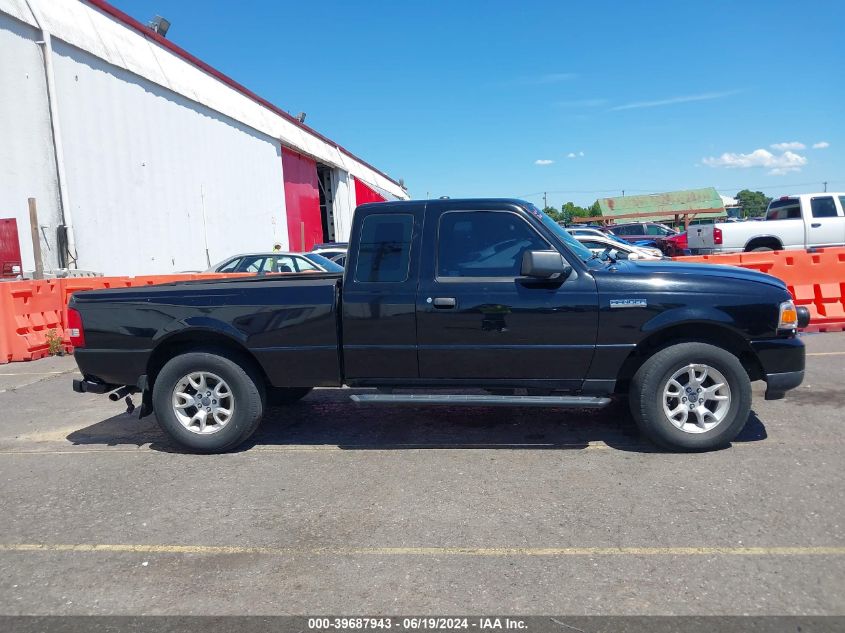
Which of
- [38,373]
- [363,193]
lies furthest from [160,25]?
[363,193]

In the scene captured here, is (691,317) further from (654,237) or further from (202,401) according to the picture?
(654,237)

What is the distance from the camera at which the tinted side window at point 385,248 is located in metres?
4.98

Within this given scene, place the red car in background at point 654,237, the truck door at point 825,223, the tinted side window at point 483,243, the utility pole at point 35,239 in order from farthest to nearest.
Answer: the red car in background at point 654,237, the truck door at point 825,223, the utility pole at point 35,239, the tinted side window at point 483,243

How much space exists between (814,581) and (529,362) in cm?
228

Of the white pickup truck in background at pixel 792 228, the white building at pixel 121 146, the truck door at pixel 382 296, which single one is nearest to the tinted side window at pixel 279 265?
the white building at pixel 121 146

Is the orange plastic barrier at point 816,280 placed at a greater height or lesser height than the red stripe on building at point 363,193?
lesser

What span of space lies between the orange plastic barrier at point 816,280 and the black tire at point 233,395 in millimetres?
7823

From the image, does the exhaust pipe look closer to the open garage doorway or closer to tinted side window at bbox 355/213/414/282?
tinted side window at bbox 355/213/414/282

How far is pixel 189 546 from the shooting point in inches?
144

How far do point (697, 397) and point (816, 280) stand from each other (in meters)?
6.42

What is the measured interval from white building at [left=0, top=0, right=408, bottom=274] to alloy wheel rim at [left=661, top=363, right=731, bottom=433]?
13.3m

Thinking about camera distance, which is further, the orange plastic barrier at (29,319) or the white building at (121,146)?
the white building at (121,146)

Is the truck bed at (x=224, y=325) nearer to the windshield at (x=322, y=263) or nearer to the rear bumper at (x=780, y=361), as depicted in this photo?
the rear bumper at (x=780, y=361)

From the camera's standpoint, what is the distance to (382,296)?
491cm
